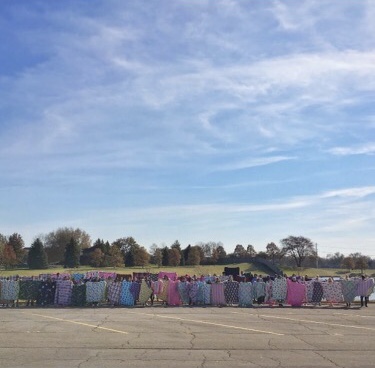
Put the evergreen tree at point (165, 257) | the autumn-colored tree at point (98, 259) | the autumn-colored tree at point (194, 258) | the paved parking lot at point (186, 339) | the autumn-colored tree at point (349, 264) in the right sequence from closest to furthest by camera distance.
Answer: the paved parking lot at point (186, 339)
the autumn-colored tree at point (98, 259)
the autumn-colored tree at point (194, 258)
the evergreen tree at point (165, 257)
the autumn-colored tree at point (349, 264)

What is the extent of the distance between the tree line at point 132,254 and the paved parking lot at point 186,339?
7149 cm

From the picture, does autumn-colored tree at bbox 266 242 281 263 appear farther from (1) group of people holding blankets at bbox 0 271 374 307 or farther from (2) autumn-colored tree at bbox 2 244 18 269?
(1) group of people holding blankets at bbox 0 271 374 307

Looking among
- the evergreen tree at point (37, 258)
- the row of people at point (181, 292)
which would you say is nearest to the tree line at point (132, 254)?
the evergreen tree at point (37, 258)

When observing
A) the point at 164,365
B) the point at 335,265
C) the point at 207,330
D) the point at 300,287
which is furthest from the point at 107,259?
the point at 164,365

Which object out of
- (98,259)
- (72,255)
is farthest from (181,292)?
(72,255)

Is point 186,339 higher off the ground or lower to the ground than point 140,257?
lower

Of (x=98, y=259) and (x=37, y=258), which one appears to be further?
(x=98, y=259)

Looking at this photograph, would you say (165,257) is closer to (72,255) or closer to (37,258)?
(72,255)

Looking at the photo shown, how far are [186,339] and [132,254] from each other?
292 ft

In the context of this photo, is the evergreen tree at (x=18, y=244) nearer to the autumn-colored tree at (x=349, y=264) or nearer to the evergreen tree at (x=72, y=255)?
the evergreen tree at (x=72, y=255)

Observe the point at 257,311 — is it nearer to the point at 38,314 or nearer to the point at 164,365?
the point at 38,314

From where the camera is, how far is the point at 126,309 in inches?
1071

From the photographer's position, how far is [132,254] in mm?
103938

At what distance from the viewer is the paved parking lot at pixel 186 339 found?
40.6 ft
